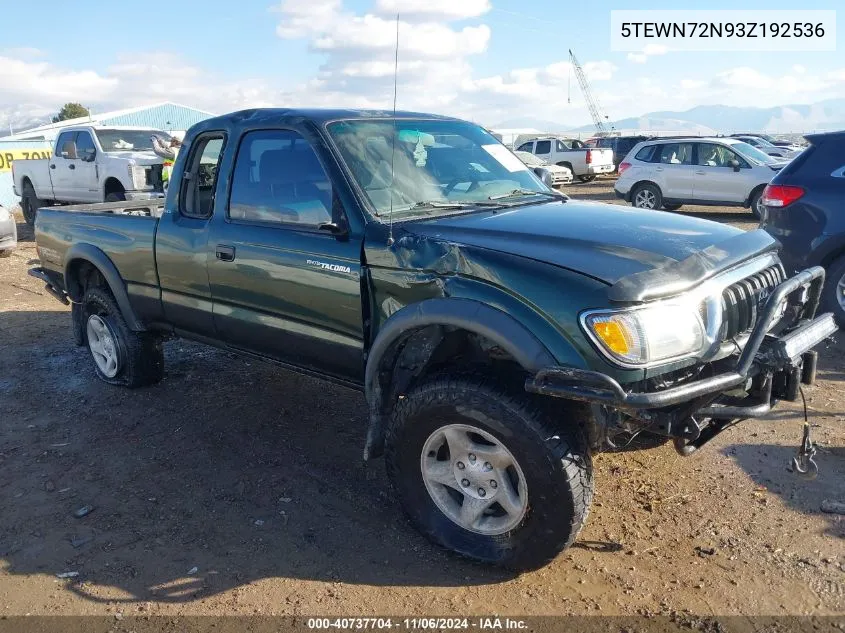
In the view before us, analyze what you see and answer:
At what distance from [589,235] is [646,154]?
509 inches

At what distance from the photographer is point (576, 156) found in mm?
23969

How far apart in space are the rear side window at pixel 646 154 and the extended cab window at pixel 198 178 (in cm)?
1225

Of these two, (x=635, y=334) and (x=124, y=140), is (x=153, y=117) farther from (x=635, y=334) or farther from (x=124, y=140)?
(x=635, y=334)

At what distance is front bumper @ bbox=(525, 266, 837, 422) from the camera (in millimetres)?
2523

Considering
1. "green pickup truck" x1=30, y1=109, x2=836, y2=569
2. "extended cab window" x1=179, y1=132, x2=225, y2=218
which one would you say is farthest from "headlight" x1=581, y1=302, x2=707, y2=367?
"extended cab window" x1=179, y1=132, x2=225, y2=218

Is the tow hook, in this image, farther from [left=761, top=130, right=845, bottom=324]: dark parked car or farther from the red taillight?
the red taillight

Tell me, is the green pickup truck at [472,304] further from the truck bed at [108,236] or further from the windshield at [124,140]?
the windshield at [124,140]

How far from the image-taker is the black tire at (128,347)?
516 centimetres

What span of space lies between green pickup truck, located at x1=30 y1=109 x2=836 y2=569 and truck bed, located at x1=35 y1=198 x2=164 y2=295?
18 cm

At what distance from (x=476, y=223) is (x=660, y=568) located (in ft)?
5.72

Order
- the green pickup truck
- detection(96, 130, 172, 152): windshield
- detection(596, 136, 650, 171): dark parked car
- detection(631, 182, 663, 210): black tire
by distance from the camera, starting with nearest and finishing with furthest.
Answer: the green pickup truck, detection(96, 130, 172, 152): windshield, detection(631, 182, 663, 210): black tire, detection(596, 136, 650, 171): dark parked car

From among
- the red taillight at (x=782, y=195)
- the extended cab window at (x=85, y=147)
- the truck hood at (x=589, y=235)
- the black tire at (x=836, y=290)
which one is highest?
the extended cab window at (x=85, y=147)

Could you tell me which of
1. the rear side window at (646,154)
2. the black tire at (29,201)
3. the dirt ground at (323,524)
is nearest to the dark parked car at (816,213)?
the dirt ground at (323,524)

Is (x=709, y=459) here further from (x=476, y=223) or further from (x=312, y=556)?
(x=312, y=556)
